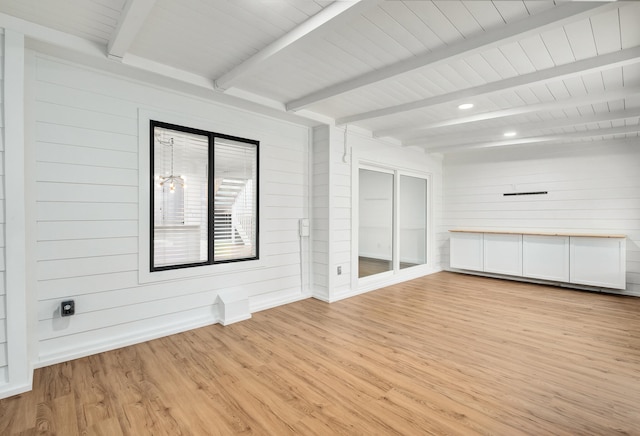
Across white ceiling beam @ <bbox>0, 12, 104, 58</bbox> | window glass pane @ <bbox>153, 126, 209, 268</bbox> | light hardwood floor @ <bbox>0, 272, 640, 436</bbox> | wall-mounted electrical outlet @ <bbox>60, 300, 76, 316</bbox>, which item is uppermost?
white ceiling beam @ <bbox>0, 12, 104, 58</bbox>

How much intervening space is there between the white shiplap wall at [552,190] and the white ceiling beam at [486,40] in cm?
437

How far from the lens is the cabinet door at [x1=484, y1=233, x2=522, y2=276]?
5.71 metres

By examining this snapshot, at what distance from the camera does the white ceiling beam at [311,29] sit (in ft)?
6.27

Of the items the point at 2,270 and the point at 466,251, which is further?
the point at 466,251

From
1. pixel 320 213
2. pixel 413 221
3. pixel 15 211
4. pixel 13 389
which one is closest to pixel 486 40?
pixel 320 213

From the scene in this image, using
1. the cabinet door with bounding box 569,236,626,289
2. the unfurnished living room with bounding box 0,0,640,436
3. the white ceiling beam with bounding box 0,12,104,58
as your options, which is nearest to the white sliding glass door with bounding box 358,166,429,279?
the unfurnished living room with bounding box 0,0,640,436

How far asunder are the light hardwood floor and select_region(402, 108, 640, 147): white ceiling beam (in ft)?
8.09

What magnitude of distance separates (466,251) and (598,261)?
1.97 meters

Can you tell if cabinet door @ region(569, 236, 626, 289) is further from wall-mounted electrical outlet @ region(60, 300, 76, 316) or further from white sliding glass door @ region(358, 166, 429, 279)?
wall-mounted electrical outlet @ region(60, 300, 76, 316)

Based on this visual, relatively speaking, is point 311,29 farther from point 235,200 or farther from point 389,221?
point 389,221

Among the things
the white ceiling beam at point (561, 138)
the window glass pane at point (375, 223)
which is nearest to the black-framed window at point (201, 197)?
the window glass pane at point (375, 223)

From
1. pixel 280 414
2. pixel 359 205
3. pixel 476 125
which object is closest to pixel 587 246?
pixel 476 125

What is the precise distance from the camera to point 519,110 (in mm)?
3809

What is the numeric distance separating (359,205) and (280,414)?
3.45m
